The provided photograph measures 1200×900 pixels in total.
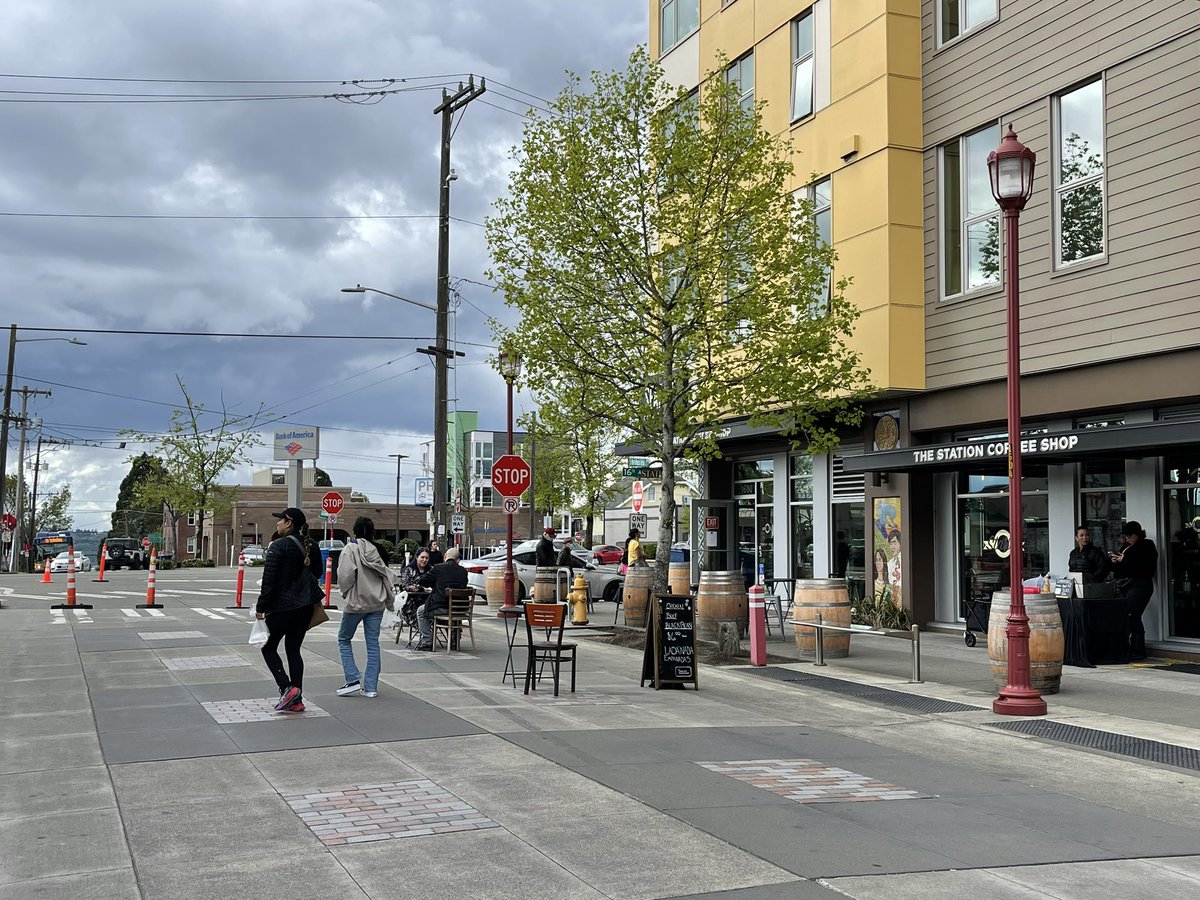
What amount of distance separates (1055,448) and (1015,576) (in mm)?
4809

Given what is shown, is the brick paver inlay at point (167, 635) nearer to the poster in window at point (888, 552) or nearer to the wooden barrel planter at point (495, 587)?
the wooden barrel planter at point (495, 587)

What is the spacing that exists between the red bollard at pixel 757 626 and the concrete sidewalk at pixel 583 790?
1448mm

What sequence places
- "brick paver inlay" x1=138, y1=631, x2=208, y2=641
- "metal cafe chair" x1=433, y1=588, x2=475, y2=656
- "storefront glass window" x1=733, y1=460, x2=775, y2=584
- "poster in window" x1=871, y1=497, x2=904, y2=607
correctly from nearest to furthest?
"metal cafe chair" x1=433, y1=588, x2=475, y2=656
"brick paver inlay" x1=138, y1=631, x2=208, y2=641
"poster in window" x1=871, y1=497, x2=904, y2=607
"storefront glass window" x1=733, y1=460, x2=775, y2=584

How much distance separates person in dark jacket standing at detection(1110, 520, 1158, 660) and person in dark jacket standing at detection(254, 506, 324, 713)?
10.8m

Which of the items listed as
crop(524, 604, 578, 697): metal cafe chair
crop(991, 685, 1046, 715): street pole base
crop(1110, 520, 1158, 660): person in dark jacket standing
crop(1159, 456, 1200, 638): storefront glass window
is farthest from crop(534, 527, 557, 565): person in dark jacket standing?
crop(991, 685, 1046, 715): street pole base

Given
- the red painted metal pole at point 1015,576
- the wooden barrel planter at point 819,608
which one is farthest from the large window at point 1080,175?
the wooden barrel planter at point 819,608

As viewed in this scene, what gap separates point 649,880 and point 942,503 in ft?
52.7

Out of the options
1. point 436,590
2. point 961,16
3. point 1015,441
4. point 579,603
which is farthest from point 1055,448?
point 579,603

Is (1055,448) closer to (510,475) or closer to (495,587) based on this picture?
(510,475)

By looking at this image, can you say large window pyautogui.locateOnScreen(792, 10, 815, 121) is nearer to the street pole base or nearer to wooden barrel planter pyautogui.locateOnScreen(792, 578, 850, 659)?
wooden barrel planter pyautogui.locateOnScreen(792, 578, 850, 659)

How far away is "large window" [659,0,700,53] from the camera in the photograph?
2714 cm

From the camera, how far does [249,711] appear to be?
10.9 metres

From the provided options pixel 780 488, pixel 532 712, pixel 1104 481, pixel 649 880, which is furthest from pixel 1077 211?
pixel 649 880

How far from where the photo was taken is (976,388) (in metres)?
19.3
